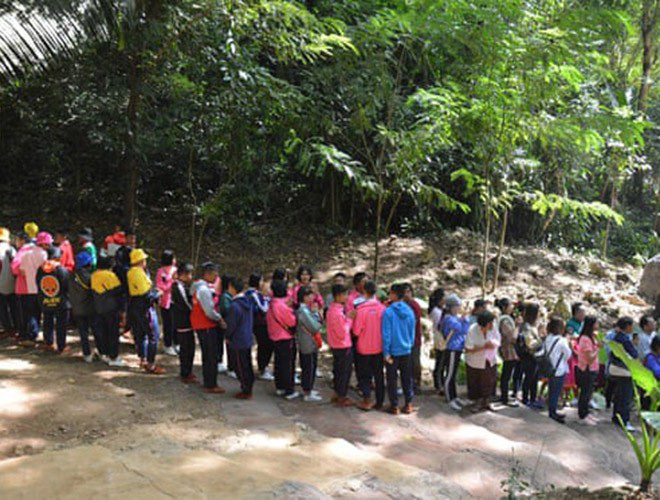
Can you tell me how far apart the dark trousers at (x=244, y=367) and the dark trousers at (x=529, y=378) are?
3651mm

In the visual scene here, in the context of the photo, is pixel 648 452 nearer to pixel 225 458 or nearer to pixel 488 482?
pixel 488 482

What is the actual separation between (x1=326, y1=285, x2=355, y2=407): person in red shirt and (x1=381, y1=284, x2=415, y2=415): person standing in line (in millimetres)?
459

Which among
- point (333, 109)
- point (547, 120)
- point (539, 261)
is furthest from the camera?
point (539, 261)

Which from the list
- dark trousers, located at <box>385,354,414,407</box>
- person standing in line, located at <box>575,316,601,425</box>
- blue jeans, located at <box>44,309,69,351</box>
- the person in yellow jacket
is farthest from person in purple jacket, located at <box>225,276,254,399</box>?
person standing in line, located at <box>575,316,601,425</box>

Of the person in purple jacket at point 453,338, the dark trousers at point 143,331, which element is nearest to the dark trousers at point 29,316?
the dark trousers at point 143,331

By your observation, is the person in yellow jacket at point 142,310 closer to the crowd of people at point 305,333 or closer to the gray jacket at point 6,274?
the crowd of people at point 305,333

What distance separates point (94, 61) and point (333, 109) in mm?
4414

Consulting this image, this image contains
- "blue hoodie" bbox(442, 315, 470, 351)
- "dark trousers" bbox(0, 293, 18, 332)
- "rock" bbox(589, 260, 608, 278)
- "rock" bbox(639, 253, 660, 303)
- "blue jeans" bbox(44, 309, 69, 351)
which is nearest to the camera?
"blue hoodie" bbox(442, 315, 470, 351)

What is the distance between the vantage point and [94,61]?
10.3m

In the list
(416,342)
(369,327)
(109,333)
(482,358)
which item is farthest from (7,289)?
(482,358)

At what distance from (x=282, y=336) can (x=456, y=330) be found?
2.28m

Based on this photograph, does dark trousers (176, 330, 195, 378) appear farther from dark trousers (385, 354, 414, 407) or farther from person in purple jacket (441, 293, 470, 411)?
person in purple jacket (441, 293, 470, 411)

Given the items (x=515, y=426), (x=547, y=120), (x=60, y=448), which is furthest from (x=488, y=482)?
(x=547, y=120)

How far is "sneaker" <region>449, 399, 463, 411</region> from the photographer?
791 centimetres
